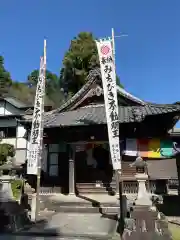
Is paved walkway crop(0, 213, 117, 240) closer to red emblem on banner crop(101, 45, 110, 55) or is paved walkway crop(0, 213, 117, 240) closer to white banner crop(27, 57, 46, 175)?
white banner crop(27, 57, 46, 175)

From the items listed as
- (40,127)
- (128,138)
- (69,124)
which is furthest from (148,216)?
(69,124)

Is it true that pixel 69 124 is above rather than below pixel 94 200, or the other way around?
above

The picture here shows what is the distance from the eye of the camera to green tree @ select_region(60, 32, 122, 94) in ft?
126

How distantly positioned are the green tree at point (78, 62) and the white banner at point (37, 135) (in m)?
24.6

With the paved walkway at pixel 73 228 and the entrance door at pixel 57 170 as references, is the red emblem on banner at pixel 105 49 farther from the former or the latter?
the entrance door at pixel 57 170

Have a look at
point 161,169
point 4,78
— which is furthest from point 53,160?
point 4,78

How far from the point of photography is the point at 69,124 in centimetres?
1739

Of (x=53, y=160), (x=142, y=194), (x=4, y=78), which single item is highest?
(x=4, y=78)

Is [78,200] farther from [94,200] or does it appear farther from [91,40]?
[91,40]

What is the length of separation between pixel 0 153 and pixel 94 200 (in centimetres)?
1634

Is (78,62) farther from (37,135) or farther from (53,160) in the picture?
(37,135)

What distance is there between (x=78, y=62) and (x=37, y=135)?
90.4 ft

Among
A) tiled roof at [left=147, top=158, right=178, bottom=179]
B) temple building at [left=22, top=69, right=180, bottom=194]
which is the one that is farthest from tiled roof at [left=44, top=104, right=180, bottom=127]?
tiled roof at [left=147, top=158, right=178, bottom=179]

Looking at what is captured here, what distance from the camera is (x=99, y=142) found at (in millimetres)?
17922
